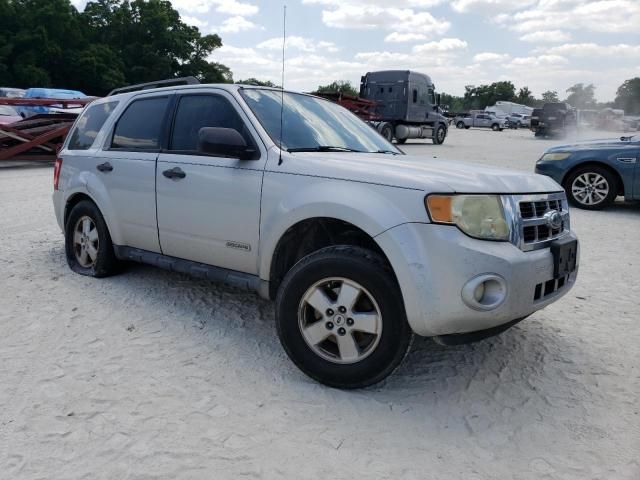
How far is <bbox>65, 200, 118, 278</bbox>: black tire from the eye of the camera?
450 cm

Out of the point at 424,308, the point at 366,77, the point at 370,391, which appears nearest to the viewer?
the point at 424,308

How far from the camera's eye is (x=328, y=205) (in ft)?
9.58

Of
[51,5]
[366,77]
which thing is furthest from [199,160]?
[51,5]

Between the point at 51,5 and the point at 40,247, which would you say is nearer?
the point at 40,247

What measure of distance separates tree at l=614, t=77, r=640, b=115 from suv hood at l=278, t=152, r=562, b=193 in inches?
3548

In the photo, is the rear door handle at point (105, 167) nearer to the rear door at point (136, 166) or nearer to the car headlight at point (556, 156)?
the rear door at point (136, 166)

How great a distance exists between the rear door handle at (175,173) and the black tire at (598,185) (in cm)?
693

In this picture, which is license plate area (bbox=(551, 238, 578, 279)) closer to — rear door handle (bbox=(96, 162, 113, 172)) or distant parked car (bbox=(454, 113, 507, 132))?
rear door handle (bbox=(96, 162, 113, 172))

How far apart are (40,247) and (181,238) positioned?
280cm

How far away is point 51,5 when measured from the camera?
47.5 meters

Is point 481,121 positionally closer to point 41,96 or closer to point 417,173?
point 41,96

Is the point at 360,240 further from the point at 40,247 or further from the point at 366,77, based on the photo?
the point at 366,77

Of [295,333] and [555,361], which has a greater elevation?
[295,333]

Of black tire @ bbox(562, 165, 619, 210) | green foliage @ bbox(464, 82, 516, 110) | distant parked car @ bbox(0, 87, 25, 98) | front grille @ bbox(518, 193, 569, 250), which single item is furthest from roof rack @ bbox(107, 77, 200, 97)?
green foliage @ bbox(464, 82, 516, 110)
